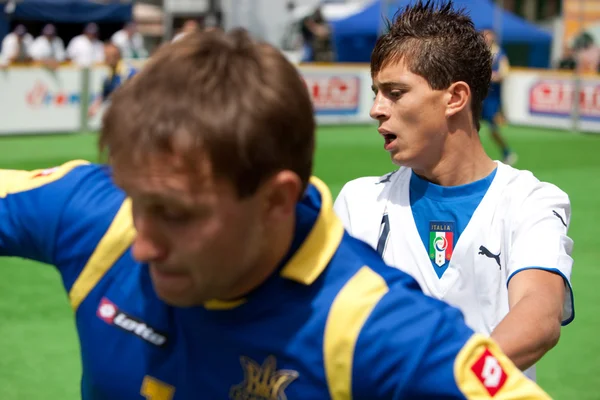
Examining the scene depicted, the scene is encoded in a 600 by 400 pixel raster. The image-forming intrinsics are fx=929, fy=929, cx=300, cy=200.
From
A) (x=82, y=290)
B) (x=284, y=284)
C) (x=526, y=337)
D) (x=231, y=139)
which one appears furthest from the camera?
(x=526, y=337)

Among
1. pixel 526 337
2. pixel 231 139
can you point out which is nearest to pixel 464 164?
pixel 526 337

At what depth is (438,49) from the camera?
314cm

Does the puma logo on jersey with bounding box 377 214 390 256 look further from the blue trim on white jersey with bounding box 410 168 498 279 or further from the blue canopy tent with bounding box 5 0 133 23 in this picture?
the blue canopy tent with bounding box 5 0 133 23

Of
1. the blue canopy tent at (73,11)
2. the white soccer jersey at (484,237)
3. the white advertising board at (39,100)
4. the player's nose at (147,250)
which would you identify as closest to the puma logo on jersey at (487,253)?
the white soccer jersey at (484,237)

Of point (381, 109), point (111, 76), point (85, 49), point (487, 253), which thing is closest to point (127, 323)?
point (487, 253)

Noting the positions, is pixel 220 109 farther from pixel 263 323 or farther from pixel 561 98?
pixel 561 98

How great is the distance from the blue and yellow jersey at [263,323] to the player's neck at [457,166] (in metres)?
1.51

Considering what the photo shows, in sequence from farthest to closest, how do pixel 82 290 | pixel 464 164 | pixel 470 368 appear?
pixel 464 164 < pixel 82 290 < pixel 470 368

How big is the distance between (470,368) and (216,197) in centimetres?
51

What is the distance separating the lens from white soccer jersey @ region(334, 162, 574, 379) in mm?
2666

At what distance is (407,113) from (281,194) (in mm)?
1688

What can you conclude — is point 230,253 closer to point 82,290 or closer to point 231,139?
point 231,139

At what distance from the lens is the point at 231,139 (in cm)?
142

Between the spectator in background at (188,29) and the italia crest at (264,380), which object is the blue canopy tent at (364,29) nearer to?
the spectator in background at (188,29)
